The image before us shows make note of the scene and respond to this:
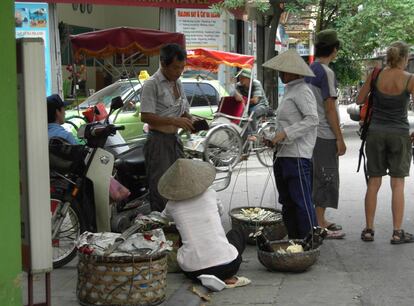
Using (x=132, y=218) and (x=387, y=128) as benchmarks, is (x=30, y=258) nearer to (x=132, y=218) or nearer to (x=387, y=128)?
(x=132, y=218)

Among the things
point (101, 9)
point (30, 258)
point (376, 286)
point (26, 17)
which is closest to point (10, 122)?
point (30, 258)

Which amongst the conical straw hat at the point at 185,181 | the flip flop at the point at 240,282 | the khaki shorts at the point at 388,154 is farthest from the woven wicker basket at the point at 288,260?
the khaki shorts at the point at 388,154

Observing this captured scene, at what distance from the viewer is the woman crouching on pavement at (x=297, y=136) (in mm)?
5562

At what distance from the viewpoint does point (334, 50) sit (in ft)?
20.7

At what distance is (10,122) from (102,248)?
181 cm

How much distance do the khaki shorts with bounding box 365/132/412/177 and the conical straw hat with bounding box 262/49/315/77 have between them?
114cm

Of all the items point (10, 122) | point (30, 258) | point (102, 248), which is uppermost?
point (10, 122)

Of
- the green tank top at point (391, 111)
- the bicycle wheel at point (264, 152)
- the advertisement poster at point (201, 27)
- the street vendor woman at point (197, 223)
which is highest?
the advertisement poster at point (201, 27)

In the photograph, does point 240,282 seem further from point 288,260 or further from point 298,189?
point 298,189

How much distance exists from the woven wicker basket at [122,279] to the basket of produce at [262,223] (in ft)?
5.77

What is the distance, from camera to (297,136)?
5531 millimetres

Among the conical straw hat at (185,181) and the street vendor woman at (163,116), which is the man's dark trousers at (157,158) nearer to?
the street vendor woman at (163,116)

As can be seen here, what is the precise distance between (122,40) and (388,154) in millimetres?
3871

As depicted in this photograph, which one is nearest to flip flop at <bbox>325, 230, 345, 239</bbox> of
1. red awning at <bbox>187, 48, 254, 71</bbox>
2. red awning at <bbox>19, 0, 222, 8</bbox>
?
red awning at <bbox>187, 48, 254, 71</bbox>
